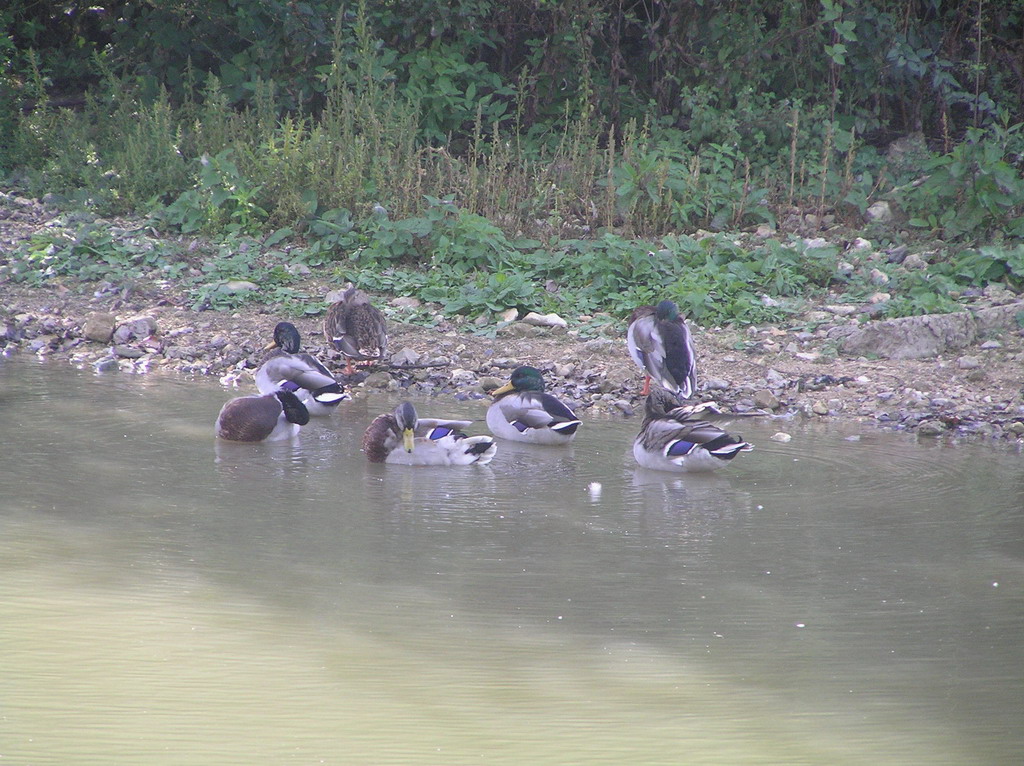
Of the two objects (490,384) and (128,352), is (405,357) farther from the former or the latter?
(128,352)

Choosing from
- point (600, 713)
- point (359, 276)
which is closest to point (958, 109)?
point (359, 276)

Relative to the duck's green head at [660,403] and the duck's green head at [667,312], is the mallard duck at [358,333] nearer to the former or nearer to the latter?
the duck's green head at [667,312]

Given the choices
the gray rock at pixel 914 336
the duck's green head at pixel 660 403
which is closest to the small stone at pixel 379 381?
the duck's green head at pixel 660 403

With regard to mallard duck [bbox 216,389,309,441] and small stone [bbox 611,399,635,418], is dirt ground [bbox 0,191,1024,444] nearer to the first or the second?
small stone [bbox 611,399,635,418]

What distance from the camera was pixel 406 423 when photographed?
6.24m

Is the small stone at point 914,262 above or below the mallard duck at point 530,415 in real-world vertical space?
above

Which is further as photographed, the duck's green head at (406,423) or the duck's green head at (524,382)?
the duck's green head at (524,382)

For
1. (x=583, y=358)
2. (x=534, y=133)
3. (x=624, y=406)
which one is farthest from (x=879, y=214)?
(x=624, y=406)

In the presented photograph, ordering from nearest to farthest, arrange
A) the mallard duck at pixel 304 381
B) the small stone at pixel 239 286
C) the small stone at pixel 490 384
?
the mallard duck at pixel 304 381
the small stone at pixel 490 384
the small stone at pixel 239 286

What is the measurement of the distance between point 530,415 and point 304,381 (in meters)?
1.51

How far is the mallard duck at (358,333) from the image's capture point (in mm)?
8203

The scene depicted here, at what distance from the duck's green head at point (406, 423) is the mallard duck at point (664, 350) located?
1819mm

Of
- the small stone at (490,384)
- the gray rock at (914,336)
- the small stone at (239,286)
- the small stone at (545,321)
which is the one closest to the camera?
the small stone at (490,384)

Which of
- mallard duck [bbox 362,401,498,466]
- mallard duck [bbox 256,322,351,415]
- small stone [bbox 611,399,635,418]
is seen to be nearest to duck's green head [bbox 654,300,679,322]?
small stone [bbox 611,399,635,418]
